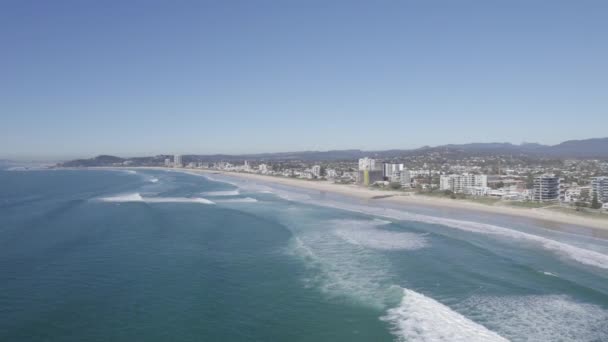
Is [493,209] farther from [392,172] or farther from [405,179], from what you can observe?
[392,172]

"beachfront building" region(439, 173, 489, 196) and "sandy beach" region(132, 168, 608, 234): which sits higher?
"beachfront building" region(439, 173, 489, 196)

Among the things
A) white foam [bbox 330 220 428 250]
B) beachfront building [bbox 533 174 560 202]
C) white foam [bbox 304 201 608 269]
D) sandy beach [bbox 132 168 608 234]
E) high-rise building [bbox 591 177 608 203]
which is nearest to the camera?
white foam [bbox 304 201 608 269]

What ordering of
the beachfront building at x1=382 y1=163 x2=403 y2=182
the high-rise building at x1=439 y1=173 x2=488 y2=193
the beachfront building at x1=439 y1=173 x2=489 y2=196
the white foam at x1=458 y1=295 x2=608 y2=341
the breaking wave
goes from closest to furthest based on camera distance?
1. the white foam at x1=458 y1=295 x2=608 y2=341
2. the breaking wave
3. the beachfront building at x1=439 y1=173 x2=489 y2=196
4. the high-rise building at x1=439 y1=173 x2=488 y2=193
5. the beachfront building at x1=382 y1=163 x2=403 y2=182

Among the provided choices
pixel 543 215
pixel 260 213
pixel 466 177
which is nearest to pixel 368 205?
pixel 260 213

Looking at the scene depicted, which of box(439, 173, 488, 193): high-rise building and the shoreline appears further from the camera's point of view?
box(439, 173, 488, 193): high-rise building

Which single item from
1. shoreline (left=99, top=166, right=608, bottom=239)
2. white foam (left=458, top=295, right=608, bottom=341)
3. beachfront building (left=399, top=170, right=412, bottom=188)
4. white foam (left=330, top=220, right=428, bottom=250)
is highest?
beachfront building (left=399, top=170, right=412, bottom=188)

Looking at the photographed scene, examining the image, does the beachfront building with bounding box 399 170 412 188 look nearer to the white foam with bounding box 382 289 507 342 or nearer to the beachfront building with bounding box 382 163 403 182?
the beachfront building with bounding box 382 163 403 182

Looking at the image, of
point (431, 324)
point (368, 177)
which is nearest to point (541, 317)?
point (431, 324)

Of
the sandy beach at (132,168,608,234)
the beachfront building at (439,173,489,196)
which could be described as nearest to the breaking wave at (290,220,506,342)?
the sandy beach at (132,168,608,234)

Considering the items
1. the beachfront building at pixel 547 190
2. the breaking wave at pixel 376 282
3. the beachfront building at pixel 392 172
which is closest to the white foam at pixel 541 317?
the breaking wave at pixel 376 282
